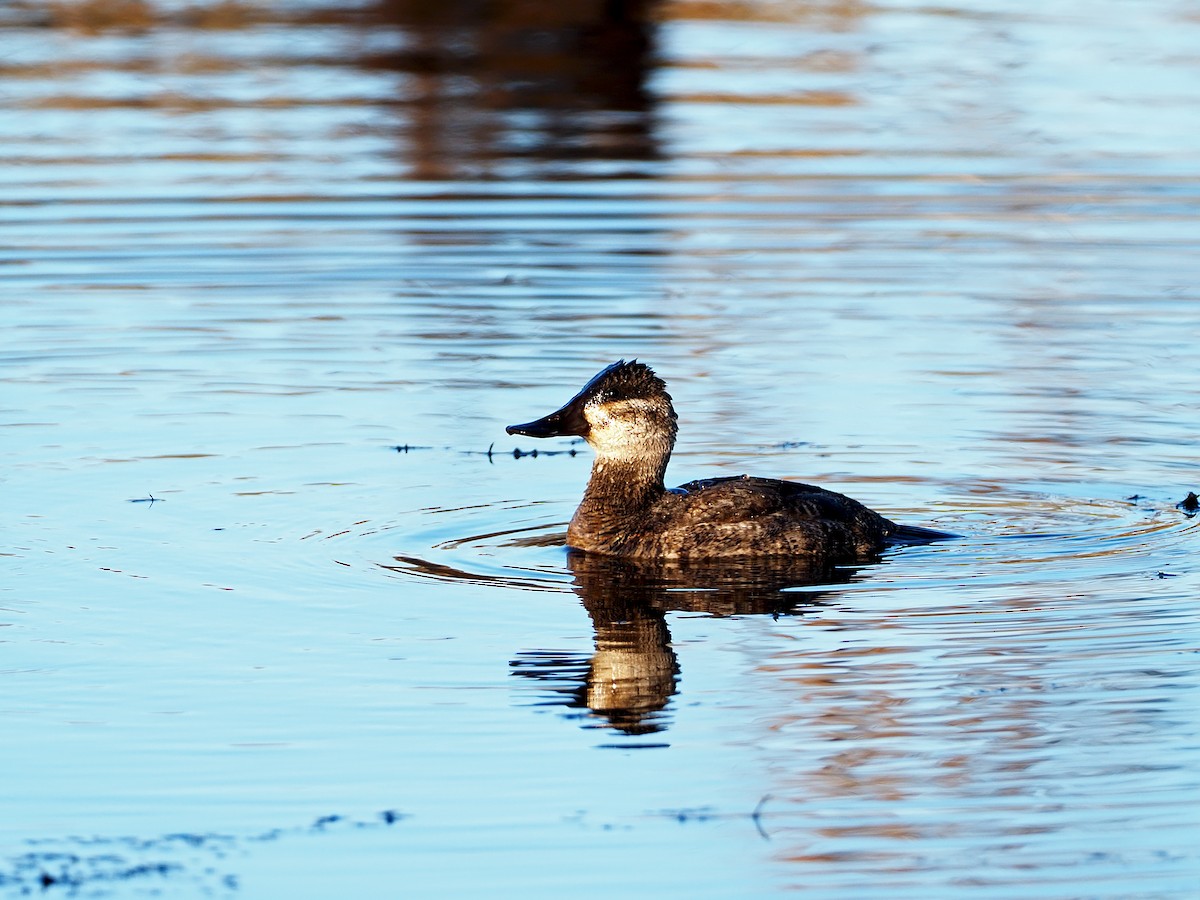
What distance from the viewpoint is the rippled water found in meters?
5.89

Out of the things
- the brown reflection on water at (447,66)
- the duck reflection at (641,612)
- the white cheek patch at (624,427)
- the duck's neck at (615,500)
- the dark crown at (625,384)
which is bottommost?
the duck reflection at (641,612)

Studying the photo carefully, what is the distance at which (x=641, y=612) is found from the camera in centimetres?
812

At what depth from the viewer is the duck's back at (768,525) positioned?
345 inches

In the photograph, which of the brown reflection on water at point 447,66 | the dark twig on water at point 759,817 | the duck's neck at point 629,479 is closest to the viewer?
the dark twig on water at point 759,817

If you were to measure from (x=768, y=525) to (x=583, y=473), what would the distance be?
203cm

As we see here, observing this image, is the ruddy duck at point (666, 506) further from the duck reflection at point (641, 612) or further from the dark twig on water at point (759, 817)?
the dark twig on water at point (759, 817)

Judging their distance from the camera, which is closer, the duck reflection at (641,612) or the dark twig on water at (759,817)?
the dark twig on water at (759,817)

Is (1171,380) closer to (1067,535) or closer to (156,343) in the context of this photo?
(1067,535)

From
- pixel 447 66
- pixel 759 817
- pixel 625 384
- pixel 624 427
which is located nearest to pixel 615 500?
pixel 624 427

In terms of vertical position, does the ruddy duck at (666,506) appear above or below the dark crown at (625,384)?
below

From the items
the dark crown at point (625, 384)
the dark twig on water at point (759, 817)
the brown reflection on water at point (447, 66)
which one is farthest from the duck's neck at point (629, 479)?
the brown reflection on water at point (447, 66)

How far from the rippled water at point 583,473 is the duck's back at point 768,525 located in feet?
0.53

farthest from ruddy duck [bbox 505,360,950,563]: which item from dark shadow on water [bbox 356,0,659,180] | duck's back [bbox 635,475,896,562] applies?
dark shadow on water [bbox 356,0,659,180]

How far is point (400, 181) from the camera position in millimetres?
18656
